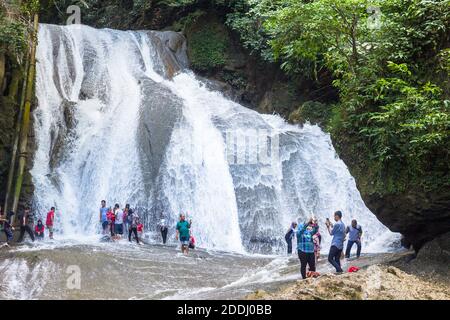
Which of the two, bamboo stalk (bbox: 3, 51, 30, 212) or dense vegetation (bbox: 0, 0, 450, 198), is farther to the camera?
bamboo stalk (bbox: 3, 51, 30, 212)

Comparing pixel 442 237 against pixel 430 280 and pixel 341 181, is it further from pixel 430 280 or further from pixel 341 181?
pixel 341 181

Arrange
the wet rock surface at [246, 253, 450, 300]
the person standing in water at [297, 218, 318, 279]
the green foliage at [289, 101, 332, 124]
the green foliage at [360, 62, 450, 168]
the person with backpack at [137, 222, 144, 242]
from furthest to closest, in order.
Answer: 1. the green foliage at [289, 101, 332, 124]
2. the person with backpack at [137, 222, 144, 242]
3. the person standing in water at [297, 218, 318, 279]
4. the green foliage at [360, 62, 450, 168]
5. the wet rock surface at [246, 253, 450, 300]

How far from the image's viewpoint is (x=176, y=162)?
1909 centimetres

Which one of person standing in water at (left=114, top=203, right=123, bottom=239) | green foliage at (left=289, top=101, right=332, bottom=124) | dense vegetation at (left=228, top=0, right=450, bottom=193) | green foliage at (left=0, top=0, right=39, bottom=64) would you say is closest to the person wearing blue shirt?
person standing in water at (left=114, top=203, right=123, bottom=239)

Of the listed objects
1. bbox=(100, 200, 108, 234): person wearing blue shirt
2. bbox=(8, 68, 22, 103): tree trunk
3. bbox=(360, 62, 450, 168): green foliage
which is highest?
bbox=(8, 68, 22, 103): tree trunk

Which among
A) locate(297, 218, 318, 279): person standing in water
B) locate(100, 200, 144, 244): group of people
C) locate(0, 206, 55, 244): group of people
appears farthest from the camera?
locate(100, 200, 144, 244): group of people

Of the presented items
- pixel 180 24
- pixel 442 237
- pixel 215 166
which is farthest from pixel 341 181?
pixel 180 24

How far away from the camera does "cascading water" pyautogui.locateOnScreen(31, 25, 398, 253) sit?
58.6ft

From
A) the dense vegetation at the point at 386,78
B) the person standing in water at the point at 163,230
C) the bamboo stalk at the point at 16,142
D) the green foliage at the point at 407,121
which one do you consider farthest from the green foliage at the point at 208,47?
the green foliage at the point at 407,121

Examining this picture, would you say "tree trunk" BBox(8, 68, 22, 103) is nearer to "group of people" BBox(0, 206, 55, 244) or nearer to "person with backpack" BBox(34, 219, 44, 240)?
"group of people" BBox(0, 206, 55, 244)

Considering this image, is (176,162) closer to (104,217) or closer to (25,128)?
(104,217)

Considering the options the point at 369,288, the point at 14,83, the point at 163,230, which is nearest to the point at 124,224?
the point at 163,230

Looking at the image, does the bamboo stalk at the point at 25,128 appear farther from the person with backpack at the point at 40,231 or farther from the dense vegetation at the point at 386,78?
the dense vegetation at the point at 386,78

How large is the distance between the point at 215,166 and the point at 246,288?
379 inches
